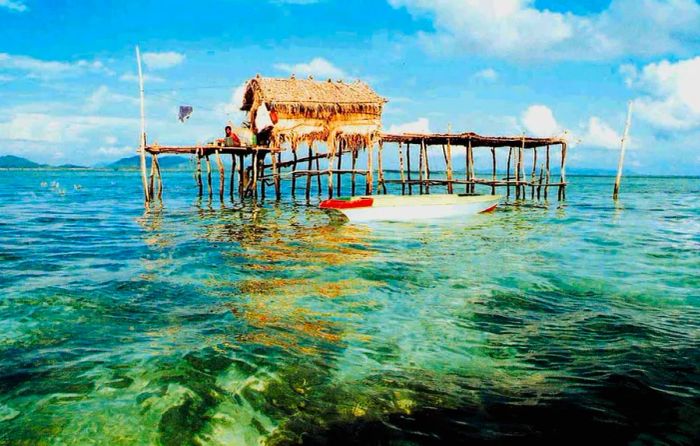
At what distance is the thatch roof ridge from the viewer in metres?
24.8

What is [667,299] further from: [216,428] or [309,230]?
[309,230]

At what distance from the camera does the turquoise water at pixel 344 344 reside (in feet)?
14.5

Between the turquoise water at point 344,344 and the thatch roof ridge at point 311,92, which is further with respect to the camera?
the thatch roof ridge at point 311,92

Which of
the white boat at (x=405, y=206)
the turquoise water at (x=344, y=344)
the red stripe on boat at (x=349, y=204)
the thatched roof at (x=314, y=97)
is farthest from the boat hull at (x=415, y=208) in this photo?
the thatched roof at (x=314, y=97)

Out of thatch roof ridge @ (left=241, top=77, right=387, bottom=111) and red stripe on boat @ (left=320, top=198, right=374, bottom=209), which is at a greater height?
thatch roof ridge @ (left=241, top=77, right=387, bottom=111)

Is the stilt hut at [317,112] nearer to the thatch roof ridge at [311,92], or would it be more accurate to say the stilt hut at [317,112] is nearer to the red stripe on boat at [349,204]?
the thatch roof ridge at [311,92]

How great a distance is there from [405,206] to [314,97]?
9185mm

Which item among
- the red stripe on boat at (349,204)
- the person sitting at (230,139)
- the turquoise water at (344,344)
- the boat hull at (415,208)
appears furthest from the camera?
the person sitting at (230,139)

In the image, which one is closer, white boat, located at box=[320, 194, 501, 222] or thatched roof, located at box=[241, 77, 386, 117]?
white boat, located at box=[320, 194, 501, 222]

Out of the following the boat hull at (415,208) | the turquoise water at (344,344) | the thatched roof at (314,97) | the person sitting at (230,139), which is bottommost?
the turquoise water at (344,344)

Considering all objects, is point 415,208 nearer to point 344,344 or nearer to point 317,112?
point 317,112

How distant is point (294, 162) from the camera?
1211 inches

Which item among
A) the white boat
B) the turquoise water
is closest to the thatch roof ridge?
the white boat

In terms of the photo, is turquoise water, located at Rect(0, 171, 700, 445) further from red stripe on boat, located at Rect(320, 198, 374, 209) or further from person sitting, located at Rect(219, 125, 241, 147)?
person sitting, located at Rect(219, 125, 241, 147)
